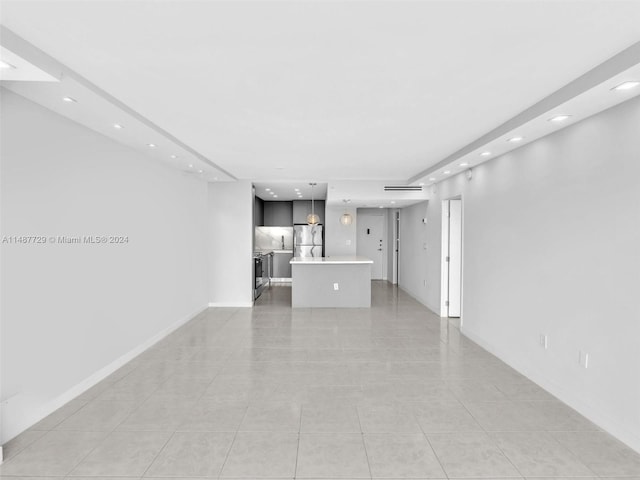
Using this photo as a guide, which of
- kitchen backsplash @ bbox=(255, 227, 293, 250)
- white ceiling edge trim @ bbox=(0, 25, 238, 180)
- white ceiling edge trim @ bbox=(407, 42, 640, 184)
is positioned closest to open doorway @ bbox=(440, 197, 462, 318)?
white ceiling edge trim @ bbox=(407, 42, 640, 184)

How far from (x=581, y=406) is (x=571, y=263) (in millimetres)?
1169

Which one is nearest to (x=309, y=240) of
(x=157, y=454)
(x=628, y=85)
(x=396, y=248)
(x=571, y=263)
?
(x=396, y=248)

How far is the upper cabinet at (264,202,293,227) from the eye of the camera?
37.0ft

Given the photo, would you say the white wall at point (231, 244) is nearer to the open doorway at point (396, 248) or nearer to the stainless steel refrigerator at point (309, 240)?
the stainless steel refrigerator at point (309, 240)

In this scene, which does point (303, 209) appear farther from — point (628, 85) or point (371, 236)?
point (628, 85)

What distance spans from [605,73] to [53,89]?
11.7ft

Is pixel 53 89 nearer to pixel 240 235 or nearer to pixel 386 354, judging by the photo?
pixel 386 354

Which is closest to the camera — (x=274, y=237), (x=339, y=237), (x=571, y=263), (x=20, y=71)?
(x=20, y=71)

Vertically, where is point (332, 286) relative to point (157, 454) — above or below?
above

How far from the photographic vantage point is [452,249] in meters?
6.43

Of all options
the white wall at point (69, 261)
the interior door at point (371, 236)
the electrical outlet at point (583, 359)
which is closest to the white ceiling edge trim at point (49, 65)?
the white wall at point (69, 261)

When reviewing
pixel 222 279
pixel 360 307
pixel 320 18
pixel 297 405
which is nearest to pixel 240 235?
pixel 222 279

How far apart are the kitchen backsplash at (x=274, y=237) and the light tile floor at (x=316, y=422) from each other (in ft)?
21.0

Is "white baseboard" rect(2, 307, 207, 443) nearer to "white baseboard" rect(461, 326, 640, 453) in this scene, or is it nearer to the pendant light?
the pendant light
